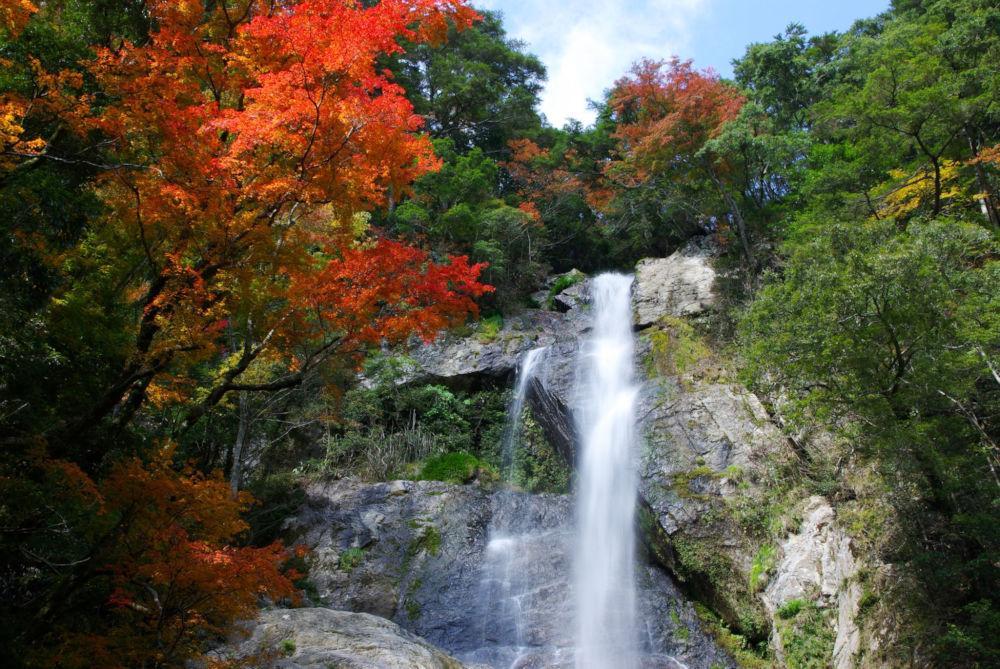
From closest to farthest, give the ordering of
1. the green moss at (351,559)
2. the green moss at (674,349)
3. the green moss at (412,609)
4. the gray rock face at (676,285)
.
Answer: the green moss at (412,609) < the green moss at (351,559) < the green moss at (674,349) < the gray rock face at (676,285)

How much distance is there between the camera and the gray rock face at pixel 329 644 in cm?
655

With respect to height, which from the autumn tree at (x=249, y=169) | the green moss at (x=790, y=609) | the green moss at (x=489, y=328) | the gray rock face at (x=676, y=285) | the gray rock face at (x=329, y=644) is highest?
the gray rock face at (x=676, y=285)

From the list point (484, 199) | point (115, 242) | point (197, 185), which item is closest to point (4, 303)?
point (197, 185)

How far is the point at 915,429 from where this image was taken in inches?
287

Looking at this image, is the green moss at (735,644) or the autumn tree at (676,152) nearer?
the green moss at (735,644)

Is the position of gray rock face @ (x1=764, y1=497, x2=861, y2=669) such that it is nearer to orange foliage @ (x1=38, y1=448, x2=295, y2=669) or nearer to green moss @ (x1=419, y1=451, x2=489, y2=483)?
green moss @ (x1=419, y1=451, x2=489, y2=483)

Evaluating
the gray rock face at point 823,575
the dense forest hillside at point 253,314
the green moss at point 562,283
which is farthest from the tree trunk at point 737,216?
the gray rock face at point 823,575

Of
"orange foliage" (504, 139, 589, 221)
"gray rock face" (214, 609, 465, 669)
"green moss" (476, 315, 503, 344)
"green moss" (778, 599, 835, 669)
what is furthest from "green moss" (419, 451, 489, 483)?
"orange foliage" (504, 139, 589, 221)

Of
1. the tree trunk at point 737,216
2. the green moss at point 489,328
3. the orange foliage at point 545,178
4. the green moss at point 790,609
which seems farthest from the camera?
the orange foliage at point 545,178

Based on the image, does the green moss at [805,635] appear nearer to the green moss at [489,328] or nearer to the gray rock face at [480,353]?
the gray rock face at [480,353]

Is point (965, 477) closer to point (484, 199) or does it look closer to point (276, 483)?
point (276, 483)

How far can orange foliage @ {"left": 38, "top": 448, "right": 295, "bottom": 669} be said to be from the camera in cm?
514

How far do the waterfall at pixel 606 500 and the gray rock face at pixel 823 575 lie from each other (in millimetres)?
2644

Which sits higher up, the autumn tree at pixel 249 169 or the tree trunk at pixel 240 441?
the autumn tree at pixel 249 169
